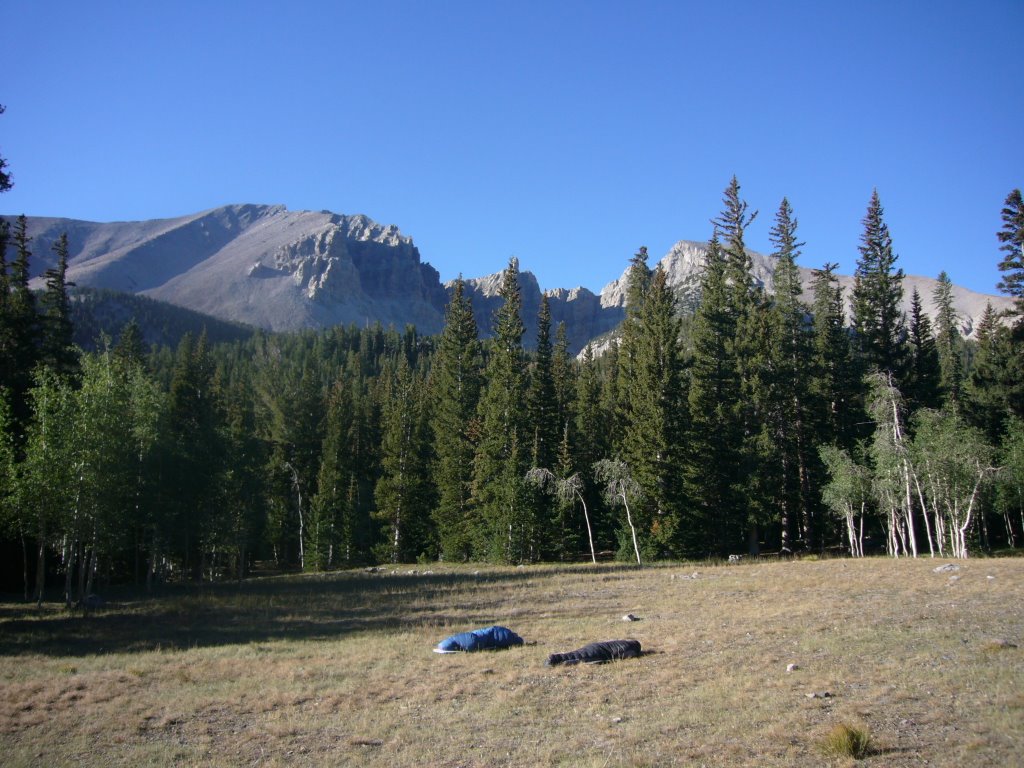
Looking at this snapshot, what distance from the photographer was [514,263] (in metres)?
49.5

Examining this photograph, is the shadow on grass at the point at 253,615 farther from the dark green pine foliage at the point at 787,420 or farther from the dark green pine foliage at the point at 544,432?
the dark green pine foliage at the point at 787,420

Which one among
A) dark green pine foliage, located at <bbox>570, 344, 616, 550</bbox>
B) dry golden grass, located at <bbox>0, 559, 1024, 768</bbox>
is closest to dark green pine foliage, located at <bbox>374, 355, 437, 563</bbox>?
dark green pine foliage, located at <bbox>570, 344, 616, 550</bbox>

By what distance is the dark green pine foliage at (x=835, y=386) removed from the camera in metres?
42.7

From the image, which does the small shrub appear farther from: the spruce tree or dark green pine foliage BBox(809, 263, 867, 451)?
dark green pine foliage BBox(809, 263, 867, 451)

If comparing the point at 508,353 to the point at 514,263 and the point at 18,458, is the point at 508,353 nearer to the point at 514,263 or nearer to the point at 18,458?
the point at 514,263

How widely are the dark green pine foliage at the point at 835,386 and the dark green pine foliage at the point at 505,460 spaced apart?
19.0 m

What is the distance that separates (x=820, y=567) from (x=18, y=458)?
36216mm

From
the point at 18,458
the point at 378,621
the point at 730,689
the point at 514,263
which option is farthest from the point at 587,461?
the point at 730,689

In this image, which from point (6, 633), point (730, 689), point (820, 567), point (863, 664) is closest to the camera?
point (730, 689)

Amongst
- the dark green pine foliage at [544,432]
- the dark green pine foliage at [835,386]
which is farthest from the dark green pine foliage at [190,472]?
the dark green pine foliage at [835,386]

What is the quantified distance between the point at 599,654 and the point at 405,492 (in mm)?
36316

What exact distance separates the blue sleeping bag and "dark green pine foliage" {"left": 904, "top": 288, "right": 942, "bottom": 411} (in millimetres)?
36906

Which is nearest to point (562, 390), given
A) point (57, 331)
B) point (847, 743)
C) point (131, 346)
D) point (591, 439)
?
point (591, 439)

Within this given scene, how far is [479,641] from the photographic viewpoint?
53.4 ft
